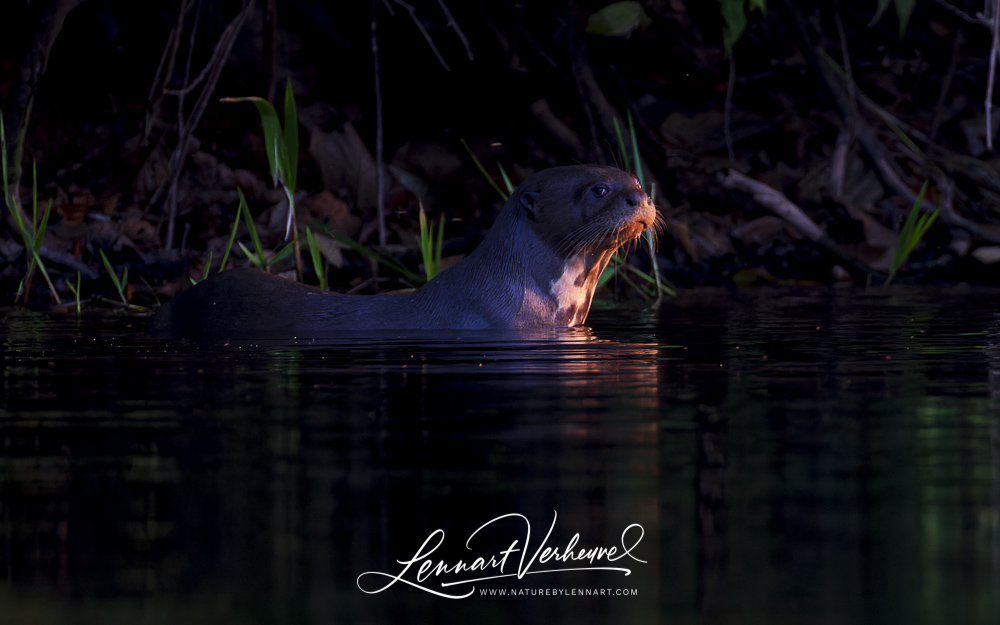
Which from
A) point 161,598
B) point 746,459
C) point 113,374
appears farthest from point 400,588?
point 113,374

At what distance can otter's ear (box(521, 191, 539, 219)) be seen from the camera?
210 inches

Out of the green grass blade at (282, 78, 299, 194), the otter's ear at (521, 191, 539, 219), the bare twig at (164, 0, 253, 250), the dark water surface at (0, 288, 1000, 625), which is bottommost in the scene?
the dark water surface at (0, 288, 1000, 625)

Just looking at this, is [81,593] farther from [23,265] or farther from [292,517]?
[23,265]

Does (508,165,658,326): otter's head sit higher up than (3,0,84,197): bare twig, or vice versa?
(3,0,84,197): bare twig

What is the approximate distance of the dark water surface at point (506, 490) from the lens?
1.40m

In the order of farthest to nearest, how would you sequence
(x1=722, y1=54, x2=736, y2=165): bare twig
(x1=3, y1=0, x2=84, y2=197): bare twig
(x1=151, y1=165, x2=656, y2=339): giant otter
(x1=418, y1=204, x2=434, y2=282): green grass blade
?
(x1=722, y1=54, x2=736, y2=165): bare twig
(x1=3, y1=0, x2=84, y2=197): bare twig
(x1=418, y1=204, x2=434, y2=282): green grass blade
(x1=151, y1=165, x2=656, y2=339): giant otter

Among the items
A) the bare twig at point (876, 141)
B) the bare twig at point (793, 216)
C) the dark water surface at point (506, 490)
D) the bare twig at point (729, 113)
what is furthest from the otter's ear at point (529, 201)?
the bare twig at point (876, 141)

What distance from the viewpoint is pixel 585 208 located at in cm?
525

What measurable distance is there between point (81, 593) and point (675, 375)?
6.92 feet

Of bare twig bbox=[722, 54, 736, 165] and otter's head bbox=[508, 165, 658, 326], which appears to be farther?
bare twig bbox=[722, 54, 736, 165]

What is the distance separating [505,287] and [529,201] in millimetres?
387

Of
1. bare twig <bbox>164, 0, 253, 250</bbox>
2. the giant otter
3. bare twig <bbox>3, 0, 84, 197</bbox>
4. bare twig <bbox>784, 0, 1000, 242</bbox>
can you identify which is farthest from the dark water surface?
bare twig <bbox>784, 0, 1000, 242</bbox>

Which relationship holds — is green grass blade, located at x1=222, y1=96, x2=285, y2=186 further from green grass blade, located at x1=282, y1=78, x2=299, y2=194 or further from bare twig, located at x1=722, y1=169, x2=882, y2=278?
bare twig, located at x1=722, y1=169, x2=882, y2=278

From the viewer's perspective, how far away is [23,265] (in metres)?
7.46
